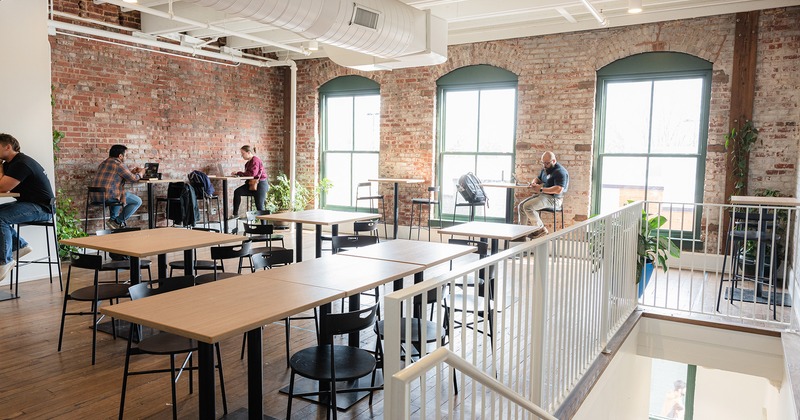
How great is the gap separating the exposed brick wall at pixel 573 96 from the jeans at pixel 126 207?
3.53m

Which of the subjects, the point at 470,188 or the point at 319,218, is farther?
the point at 470,188

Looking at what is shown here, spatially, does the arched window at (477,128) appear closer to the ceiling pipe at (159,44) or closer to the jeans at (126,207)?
the ceiling pipe at (159,44)

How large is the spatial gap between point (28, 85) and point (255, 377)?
18.3 ft

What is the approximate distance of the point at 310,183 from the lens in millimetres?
11398

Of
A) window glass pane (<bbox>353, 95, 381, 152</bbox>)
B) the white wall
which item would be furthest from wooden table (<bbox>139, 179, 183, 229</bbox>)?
window glass pane (<bbox>353, 95, 381, 152</bbox>)

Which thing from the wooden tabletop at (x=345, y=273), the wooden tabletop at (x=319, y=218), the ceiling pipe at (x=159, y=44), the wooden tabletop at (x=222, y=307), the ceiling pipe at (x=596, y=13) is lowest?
the wooden tabletop at (x=222, y=307)

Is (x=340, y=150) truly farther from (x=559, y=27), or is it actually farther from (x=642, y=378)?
(x=642, y=378)

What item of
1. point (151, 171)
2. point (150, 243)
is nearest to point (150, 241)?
point (150, 243)

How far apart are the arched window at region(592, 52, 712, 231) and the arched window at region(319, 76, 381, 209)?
162 inches

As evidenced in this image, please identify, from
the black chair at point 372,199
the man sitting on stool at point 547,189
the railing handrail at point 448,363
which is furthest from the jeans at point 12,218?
the man sitting on stool at point 547,189

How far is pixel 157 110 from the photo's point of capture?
9430 mm

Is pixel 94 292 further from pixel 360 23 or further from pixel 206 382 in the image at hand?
pixel 360 23

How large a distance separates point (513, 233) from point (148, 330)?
11.3ft

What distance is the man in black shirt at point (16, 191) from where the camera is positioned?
224 inches
